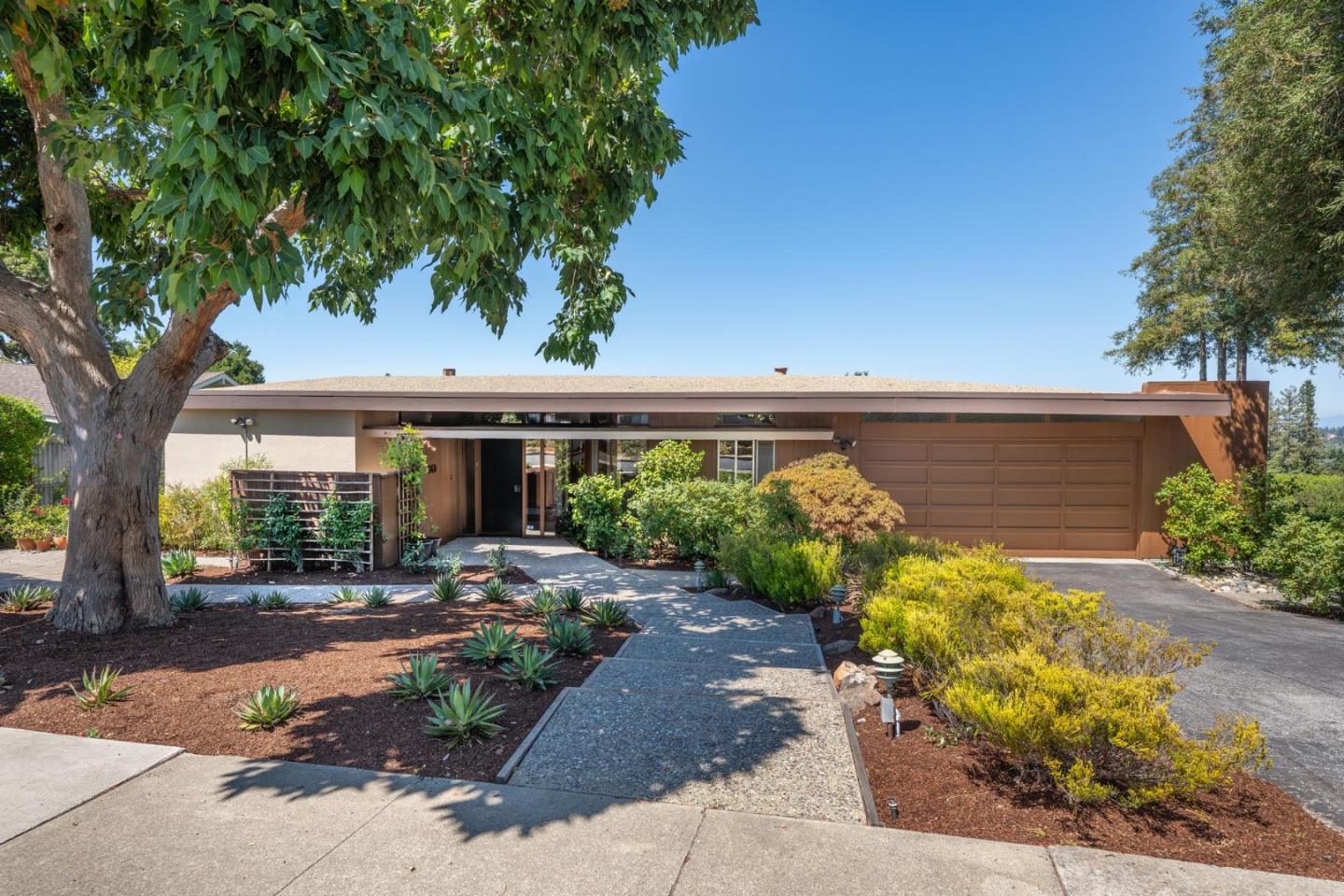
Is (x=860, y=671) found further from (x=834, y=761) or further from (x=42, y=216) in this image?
(x=42, y=216)

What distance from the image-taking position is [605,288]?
25.2ft

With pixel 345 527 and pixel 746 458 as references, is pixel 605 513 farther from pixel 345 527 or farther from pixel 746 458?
pixel 345 527

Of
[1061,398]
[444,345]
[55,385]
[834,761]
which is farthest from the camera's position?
[444,345]

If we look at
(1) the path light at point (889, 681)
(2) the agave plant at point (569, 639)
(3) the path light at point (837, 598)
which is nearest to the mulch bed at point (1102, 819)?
(1) the path light at point (889, 681)

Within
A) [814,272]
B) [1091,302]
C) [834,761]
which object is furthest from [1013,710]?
[1091,302]

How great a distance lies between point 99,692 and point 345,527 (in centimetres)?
565

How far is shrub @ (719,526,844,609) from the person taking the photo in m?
7.84

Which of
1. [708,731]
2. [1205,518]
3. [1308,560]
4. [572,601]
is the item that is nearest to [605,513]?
[572,601]

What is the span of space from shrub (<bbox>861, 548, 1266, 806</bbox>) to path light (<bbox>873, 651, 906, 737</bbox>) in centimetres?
28

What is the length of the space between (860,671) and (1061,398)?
771 centimetres

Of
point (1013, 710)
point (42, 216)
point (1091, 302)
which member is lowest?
point (1013, 710)

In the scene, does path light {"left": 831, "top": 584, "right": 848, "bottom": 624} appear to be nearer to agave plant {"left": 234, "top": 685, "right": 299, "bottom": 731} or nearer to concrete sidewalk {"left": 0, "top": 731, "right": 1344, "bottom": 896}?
concrete sidewalk {"left": 0, "top": 731, "right": 1344, "bottom": 896}

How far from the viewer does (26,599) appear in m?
7.36

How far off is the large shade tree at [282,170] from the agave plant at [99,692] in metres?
2.07
